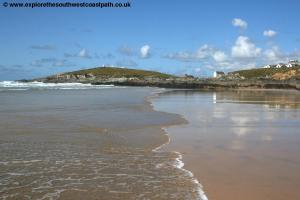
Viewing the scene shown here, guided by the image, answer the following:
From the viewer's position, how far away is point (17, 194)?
6.75 meters

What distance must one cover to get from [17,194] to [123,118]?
1086 centimetres

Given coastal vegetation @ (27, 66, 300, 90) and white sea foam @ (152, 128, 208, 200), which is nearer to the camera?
white sea foam @ (152, 128, 208, 200)

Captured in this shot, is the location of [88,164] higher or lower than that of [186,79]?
lower

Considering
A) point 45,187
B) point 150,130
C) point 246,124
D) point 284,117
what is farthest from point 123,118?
point 45,187

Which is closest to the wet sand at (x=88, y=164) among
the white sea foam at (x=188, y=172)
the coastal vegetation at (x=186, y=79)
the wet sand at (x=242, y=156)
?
the white sea foam at (x=188, y=172)

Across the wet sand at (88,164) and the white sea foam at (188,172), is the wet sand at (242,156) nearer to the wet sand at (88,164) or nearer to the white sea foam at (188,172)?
the white sea foam at (188,172)

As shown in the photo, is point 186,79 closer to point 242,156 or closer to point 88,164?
point 242,156

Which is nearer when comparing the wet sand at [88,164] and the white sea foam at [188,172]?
the white sea foam at [188,172]

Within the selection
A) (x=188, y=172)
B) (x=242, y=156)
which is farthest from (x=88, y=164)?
(x=242, y=156)

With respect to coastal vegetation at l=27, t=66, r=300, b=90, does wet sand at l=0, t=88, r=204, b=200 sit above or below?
below

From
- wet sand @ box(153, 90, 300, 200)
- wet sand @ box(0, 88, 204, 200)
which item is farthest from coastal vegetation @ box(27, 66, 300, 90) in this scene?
wet sand @ box(0, 88, 204, 200)

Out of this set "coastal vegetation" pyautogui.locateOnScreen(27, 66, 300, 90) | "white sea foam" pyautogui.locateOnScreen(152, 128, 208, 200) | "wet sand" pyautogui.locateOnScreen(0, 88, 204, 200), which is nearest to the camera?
"white sea foam" pyautogui.locateOnScreen(152, 128, 208, 200)

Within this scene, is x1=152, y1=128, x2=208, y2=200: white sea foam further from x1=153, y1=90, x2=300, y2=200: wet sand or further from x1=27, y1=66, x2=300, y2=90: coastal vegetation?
x1=27, y1=66, x2=300, y2=90: coastal vegetation

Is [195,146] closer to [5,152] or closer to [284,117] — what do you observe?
[5,152]
